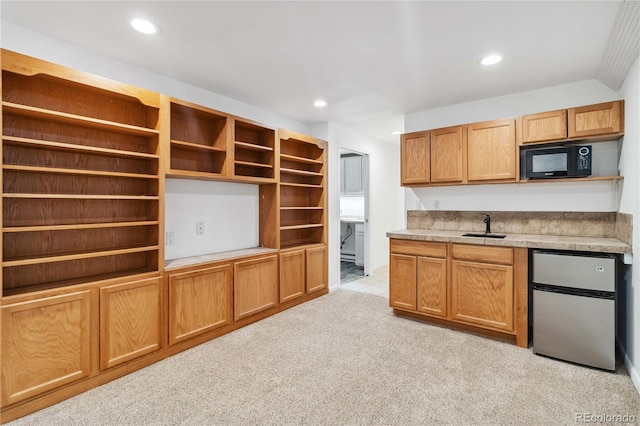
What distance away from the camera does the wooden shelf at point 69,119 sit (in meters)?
2.02

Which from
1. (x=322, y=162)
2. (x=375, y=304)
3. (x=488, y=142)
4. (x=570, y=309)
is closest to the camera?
(x=570, y=309)

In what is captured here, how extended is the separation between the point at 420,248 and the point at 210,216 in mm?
2313

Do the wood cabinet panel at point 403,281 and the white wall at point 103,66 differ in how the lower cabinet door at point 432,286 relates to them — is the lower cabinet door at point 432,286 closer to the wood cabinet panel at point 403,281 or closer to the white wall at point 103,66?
the wood cabinet panel at point 403,281

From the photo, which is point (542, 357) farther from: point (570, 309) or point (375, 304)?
point (375, 304)

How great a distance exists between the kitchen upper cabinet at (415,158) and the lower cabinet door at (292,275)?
1.65m

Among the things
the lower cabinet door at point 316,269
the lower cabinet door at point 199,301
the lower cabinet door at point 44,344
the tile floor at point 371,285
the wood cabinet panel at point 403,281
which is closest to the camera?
the lower cabinet door at point 44,344

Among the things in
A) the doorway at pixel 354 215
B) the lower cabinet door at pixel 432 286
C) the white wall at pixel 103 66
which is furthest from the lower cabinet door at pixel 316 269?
the white wall at pixel 103 66

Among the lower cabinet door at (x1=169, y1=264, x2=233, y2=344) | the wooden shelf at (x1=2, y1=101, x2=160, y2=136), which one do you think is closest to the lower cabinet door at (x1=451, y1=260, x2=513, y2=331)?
the lower cabinet door at (x1=169, y1=264, x2=233, y2=344)

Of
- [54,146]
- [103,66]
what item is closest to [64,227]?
[54,146]

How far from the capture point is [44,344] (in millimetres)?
2061

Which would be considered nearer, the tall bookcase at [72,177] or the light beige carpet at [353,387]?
the light beige carpet at [353,387]

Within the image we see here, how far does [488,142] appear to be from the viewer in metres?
3.41

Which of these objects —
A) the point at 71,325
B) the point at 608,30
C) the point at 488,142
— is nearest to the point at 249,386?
the point at 71,325

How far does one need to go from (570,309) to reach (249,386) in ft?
8.54
